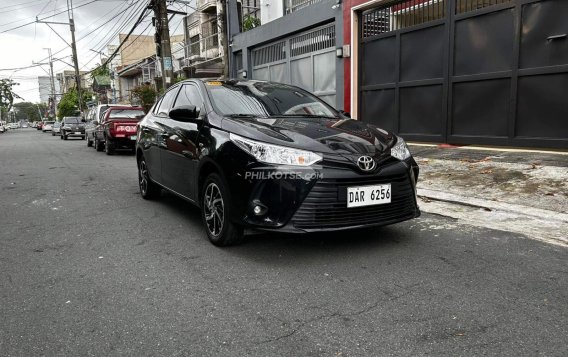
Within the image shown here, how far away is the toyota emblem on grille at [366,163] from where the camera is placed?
12.0 ft

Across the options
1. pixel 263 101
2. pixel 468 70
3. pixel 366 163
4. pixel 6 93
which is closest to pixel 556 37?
pixel 468 70

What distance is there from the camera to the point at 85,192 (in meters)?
7.40

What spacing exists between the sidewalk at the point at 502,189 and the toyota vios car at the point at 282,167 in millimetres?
1533

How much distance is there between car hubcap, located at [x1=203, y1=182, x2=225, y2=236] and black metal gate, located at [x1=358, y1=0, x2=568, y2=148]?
6475 millimetres

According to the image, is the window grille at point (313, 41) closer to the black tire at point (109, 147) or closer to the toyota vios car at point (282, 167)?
the black tire at point (109, 147)

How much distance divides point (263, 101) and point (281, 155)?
132cm

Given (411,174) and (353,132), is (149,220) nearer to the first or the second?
(353,132)

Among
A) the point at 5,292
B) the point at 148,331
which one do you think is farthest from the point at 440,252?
the point at 5,292

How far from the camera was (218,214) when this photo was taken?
4.19 m

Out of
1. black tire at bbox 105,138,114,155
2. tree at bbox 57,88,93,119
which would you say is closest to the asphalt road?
black tire at bbox 105,138,114,155

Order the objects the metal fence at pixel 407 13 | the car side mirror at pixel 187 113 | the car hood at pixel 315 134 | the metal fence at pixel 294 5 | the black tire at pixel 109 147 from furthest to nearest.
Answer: the metal fence at pixel 294 5
the black tire at pixel 109 147
the metal fence at pixel 407 13
the car side mirror at pixel 187 113
the car hood at pixel 315 134

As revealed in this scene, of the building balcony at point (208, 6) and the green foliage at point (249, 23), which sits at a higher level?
the building balcony at point (208, 6)

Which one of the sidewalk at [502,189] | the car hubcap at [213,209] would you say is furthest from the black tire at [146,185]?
the sidewalk at [502,189]

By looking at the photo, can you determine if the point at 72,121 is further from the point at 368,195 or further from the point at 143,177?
the point at 368,195
